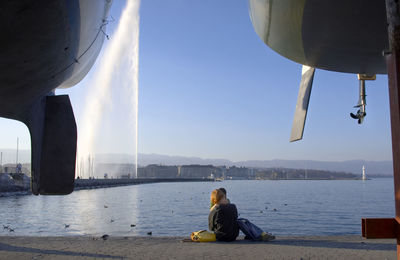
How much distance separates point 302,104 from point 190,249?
4.10 metres

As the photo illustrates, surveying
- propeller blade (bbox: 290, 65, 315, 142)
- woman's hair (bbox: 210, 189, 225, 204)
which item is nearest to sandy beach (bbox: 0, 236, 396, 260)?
woman's hair (bbox: 210, 189, 225, 204)

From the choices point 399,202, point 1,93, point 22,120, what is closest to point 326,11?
point 399,202

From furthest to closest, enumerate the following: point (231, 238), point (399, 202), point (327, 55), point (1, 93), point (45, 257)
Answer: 1. point (231, 238)
2. point (45, 257)
3. point (327, 55)
4. point (1, 93)
5. point (399, 202)

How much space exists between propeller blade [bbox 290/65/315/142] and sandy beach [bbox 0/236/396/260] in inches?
101

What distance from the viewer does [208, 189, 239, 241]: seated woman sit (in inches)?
374

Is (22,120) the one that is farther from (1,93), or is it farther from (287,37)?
(287,37)

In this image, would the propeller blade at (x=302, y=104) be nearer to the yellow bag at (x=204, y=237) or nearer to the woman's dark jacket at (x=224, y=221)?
the woman's dark jacket at (x=224, y=221)

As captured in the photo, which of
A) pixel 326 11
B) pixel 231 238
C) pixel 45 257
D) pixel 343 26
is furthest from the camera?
pixel 231 238

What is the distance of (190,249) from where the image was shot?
8.77m

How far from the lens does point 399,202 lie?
4.04 m

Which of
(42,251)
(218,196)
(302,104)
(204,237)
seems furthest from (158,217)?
(302,104)

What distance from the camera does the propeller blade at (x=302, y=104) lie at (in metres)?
8.06

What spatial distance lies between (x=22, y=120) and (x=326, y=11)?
5.65 metres

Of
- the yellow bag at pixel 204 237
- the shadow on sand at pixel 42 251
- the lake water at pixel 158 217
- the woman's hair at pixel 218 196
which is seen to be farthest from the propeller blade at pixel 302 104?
the lake water at pixel 158 217
